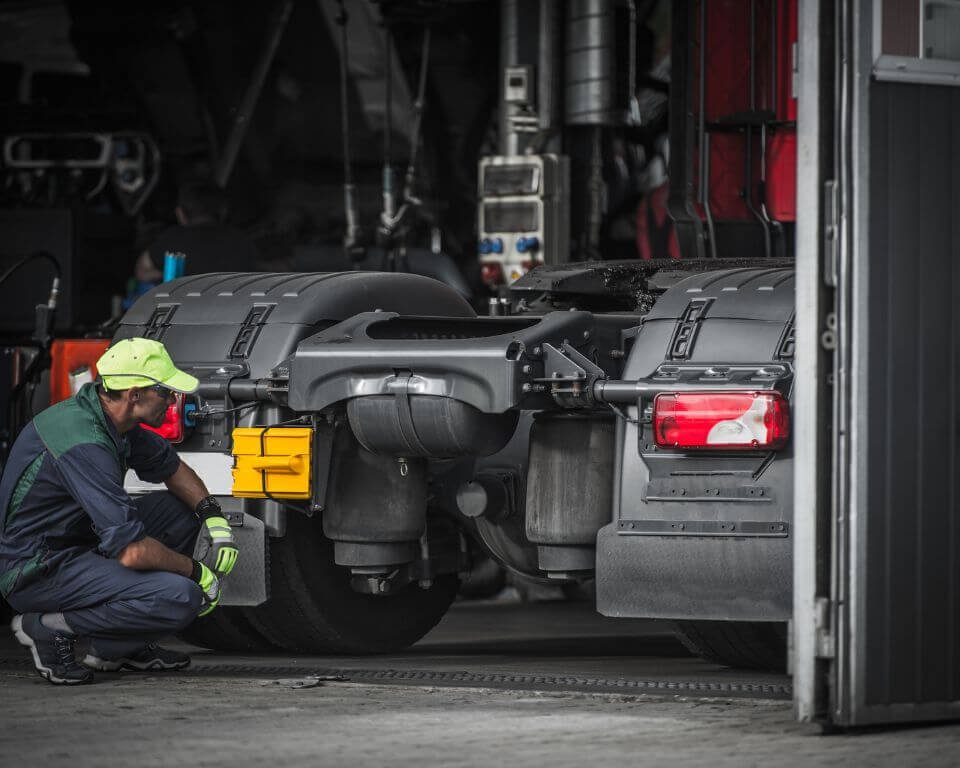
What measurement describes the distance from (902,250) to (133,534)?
7.92 feet

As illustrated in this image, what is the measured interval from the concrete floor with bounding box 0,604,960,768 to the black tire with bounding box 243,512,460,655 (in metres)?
0.14

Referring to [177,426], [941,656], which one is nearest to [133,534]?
[177,426]

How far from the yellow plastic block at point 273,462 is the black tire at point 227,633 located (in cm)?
81

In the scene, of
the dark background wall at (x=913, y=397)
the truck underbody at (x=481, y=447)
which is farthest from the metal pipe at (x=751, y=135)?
the dark background wall at (x=913, y=397)

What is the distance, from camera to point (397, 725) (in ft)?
16.7

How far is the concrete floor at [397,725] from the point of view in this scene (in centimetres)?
458

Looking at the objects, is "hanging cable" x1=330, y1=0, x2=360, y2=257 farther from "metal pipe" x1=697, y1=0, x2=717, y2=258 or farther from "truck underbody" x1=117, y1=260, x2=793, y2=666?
"truck underbody" x1=117, y1=260, x2=793, y2=666

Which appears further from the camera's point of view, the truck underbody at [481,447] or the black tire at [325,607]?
the black tire at [325,607]

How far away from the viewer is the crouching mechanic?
6035 millimetres

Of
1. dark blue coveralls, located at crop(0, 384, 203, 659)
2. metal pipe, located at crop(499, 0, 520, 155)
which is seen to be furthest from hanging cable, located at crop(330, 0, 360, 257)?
dark blue coveralls, located at crop(0, 384, 203, 659)

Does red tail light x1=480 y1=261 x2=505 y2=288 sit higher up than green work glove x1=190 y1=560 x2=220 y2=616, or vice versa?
red tail light x1=480 y1=261 x2=505 y2=288

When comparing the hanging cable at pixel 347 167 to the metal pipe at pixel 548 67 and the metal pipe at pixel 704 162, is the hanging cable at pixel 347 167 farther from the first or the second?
the metal pipe at pixel 704 162

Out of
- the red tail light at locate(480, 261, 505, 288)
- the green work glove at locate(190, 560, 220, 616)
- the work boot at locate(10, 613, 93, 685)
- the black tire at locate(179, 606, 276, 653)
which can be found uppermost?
the red tail light at locate(480, 261, 505, 288)

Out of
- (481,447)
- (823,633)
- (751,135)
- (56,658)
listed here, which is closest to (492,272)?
(751,135)
